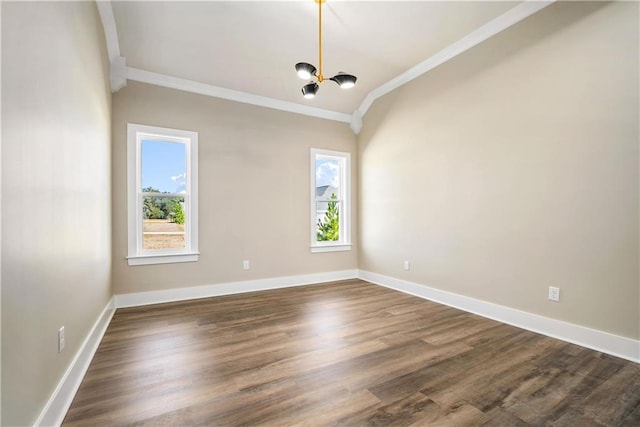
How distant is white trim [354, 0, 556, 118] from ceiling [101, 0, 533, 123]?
0.05 metres

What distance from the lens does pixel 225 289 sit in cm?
421

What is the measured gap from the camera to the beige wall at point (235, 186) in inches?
146

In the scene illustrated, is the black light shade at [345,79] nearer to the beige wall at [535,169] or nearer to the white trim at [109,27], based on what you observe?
the beige wall at [535,169]

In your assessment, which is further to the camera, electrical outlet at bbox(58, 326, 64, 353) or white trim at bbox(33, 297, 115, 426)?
electrical outlet at bbox(58, 326, 64, 353)

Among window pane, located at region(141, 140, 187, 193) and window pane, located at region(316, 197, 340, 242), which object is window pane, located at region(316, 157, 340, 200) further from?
window pane, located at region(141, 140, 187, 193)

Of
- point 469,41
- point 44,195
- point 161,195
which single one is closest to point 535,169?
point 469,41

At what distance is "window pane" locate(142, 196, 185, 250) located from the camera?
3.88 m

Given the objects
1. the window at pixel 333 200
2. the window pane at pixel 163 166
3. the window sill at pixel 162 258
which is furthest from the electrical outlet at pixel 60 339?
the window at pixel 333 200

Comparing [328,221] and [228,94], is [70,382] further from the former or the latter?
[328,221]

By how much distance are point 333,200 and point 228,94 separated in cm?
→ 227

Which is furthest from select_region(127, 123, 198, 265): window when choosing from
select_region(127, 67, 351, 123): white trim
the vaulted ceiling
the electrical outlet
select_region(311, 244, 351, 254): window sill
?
the electrical outlet

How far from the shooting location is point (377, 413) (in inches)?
65.9

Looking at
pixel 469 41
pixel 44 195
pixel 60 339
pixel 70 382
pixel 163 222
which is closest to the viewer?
pixel 44 195

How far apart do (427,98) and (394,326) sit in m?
2.84
